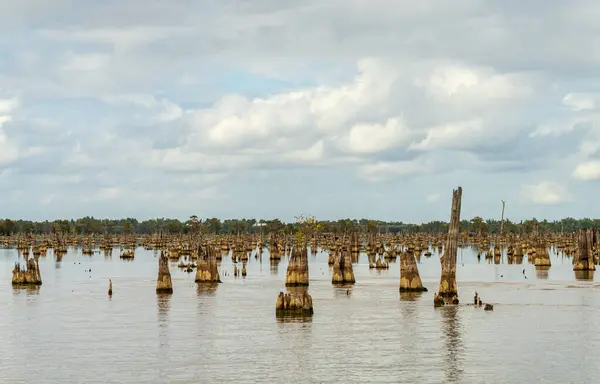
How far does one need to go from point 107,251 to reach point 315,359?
502 ft

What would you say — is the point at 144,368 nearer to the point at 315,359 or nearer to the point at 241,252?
the point at 315,359

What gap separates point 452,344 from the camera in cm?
4919

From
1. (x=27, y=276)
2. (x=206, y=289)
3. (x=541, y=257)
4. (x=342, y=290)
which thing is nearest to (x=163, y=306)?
(x=206, y=289)

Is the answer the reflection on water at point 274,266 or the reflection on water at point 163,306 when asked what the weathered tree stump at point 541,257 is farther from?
the reflection on water at point 163,306

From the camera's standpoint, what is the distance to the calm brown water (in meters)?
41.8

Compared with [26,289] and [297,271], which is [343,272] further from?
[26,289]

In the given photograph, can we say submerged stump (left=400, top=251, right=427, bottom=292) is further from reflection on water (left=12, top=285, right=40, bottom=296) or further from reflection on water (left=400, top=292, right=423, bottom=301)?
reflection on water (left=12, top=285, right=40, bottom=296)

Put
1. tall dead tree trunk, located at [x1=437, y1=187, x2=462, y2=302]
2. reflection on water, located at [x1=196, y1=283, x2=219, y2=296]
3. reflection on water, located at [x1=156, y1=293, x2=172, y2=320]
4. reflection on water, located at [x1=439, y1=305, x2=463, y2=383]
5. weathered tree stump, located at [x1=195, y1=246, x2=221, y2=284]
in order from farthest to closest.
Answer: weathered tree stump, located at [x1=195, y1=246, x2=221, y2=284]
reflection on water, located at [x1=196, y1=283, x2=219, y2=296]
tall dead tree trunk, located at [x1=437, y1=187, x2=462, y2=302]
reflection on water, located at [x1=156, y1=293, x2=172, y2=320]
reflection on water, located at [x1=439, y1=305, x2=463, y2=383]

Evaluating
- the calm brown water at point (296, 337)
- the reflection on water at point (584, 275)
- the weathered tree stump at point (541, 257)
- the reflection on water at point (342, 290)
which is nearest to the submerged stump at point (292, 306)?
the calm brown water at point (296, 337)

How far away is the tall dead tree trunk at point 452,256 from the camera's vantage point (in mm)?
63031

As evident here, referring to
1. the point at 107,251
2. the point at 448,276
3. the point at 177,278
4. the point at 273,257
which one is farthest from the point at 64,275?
the point at 107,251

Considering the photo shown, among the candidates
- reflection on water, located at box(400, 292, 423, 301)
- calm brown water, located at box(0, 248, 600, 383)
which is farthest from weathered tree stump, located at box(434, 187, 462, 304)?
reflection on water, located at box(400, 292, 423, 301)

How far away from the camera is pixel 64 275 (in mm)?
107875

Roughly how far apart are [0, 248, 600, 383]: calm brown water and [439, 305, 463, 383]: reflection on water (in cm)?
9
